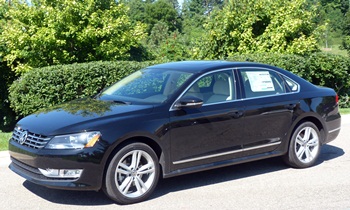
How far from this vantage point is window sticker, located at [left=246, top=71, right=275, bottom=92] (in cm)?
673

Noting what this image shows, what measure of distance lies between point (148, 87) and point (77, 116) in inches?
45.6

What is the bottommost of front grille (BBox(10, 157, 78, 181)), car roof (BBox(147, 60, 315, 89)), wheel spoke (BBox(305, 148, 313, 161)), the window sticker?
wheel spoke (BBox(305, 148, 313, 161))

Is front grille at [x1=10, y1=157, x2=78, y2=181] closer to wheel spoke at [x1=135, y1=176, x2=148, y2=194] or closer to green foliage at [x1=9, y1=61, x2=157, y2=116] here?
wheel spoke at [x1=135, y1=176, x2=148, y2=194]

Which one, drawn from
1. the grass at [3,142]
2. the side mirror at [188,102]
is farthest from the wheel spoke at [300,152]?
the grass at [3,142]

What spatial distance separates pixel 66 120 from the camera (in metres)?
5.55

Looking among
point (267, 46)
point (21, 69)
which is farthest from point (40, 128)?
point (267, 46)

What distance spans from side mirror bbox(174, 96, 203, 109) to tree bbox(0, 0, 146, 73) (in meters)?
7.93

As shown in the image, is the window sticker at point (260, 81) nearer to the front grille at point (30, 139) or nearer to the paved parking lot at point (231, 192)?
the paved parking lot at point (231, 192)

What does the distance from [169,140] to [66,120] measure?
1.20 m

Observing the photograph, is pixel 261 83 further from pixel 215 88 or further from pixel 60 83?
pixel 60 83

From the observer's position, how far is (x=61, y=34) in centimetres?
1328

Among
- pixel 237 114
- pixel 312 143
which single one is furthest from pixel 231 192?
pixel 312 143

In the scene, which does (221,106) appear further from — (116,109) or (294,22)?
(294,22)

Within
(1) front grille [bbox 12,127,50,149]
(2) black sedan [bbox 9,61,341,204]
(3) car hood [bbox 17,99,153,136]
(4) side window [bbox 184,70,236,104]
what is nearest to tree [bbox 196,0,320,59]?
(2) black sedan [bbox 9,61,341,204]
